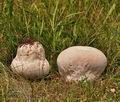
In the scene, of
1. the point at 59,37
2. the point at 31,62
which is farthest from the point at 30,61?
the point at 59,37

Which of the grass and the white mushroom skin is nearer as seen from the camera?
the grass

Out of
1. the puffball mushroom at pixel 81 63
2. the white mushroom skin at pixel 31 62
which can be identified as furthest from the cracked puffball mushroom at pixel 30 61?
the puffball mushroom at pixel 81 63

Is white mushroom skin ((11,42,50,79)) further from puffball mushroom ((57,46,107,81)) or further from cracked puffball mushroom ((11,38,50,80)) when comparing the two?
puffball mushroom ((57,46,107,81))

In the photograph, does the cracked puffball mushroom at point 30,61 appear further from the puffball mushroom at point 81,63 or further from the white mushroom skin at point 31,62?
the puffball mushroom at point 81,63

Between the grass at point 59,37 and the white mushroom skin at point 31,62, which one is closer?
the grass at point 59,37

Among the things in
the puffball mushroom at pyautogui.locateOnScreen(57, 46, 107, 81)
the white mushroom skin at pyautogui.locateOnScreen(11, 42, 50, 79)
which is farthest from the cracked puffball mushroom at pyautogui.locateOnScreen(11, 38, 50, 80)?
the puffball mushroom at pyautogui.locateOnScreen(57, 46, 107, 81)

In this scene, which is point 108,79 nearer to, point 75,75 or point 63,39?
point 75,75

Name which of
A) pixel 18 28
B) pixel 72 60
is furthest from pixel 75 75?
pixel 18 28
